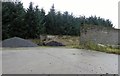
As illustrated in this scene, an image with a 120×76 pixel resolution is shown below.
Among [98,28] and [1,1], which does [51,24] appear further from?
[98,28]

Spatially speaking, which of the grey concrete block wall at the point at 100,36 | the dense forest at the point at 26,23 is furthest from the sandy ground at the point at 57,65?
the dense forest at the point at 26,23

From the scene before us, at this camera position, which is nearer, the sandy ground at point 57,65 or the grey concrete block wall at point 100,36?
the sandy ground at point 57,65

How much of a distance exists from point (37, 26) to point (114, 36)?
376 inches

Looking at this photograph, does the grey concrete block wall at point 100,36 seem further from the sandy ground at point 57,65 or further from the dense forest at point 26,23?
the dense forest at point 26,23

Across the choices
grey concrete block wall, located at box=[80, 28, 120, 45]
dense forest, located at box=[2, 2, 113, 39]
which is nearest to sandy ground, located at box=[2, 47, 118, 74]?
grey concrete block wall, located at box=[80, 28, 120, 45]

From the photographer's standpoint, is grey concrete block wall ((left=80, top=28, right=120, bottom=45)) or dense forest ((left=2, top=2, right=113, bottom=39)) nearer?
grey concrete block wall ((left=80, top=28, right=120, bottom=45))

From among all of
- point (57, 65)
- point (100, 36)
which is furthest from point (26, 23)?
point (57, 65)

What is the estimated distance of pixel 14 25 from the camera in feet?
71.5

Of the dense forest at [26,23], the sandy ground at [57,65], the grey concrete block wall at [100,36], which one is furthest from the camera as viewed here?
the dense forest at [26,23]

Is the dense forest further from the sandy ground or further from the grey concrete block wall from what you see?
the sandy ground

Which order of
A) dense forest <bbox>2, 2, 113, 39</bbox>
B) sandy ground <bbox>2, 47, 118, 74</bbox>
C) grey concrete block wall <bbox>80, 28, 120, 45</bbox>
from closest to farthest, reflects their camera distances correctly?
sandy ground <bbox>2, 47, 118, 74</bbox> < grey concrete block wall <bbox>80, 28, 120, 45</bbox> < dense forest <bbox>2, 2, 113, 39</bbox>

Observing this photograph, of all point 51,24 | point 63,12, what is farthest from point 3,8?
point 63,12

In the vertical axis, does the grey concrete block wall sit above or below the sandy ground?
above

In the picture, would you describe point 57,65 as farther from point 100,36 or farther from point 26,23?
point 26,23
